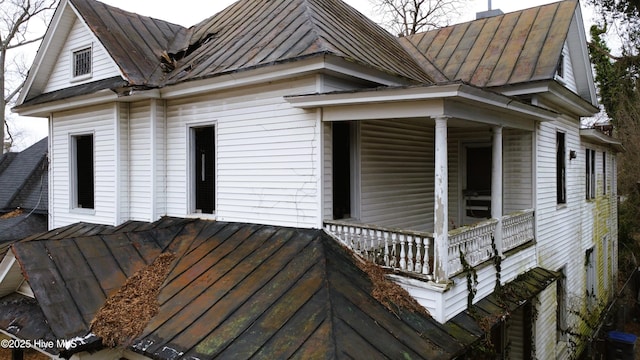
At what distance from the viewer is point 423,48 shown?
40.3 ft

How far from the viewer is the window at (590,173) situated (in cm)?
1431

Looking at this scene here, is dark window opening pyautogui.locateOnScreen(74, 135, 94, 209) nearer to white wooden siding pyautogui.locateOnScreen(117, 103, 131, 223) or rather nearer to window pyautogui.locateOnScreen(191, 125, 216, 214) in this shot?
white wooden siding pyautogui.locateOnScreen(117, 103, 131, 223)

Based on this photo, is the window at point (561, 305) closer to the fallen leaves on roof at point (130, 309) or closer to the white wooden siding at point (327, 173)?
the white wooden siding at point (327, 173)

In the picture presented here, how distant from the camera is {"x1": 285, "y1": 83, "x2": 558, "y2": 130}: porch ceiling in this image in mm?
5844

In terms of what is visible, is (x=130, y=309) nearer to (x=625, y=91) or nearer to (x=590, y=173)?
(x=590, y=173)

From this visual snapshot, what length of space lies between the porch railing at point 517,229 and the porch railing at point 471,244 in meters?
0.67

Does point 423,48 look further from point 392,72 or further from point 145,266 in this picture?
point 145,266

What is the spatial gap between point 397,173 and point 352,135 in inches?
64.3

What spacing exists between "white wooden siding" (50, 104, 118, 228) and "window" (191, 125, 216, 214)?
194cm

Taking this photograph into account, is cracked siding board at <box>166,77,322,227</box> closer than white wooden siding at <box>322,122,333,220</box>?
No

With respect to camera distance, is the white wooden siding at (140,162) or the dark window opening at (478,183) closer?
the white wooden siding at (140,162)

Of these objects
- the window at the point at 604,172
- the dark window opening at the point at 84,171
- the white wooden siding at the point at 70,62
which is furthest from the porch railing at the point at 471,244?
the window at the point at 604,172

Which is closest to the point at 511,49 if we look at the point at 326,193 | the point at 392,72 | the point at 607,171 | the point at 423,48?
the point at 423,48

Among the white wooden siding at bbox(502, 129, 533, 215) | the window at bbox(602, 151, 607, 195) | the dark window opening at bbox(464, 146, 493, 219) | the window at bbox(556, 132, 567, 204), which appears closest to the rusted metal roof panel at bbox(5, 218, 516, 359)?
the white wooden siding at bbox(502, 129, 533, 215)
